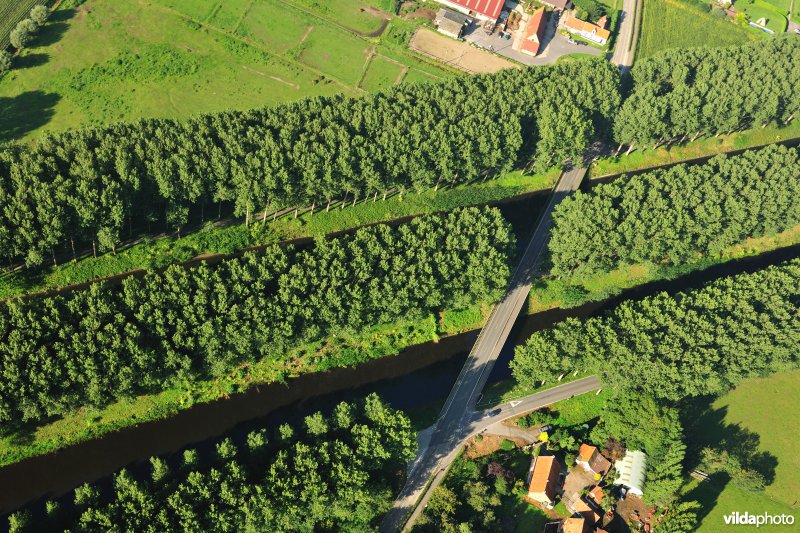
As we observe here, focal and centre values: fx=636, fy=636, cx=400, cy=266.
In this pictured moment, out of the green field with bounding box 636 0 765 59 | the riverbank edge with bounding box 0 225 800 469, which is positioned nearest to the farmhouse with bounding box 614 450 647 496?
the riverbank edge with bounding box 0 225 800 469

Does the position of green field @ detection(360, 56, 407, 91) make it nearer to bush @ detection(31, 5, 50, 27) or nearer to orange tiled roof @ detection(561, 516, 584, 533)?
bush @ detection(31, 5, 50, 27)

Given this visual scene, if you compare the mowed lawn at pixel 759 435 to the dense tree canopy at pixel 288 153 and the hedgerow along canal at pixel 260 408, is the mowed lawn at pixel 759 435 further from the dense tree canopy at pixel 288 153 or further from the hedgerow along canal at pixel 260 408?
the dense tree canopy at pixel 288 153

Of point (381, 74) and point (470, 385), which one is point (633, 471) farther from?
point (381, 74)

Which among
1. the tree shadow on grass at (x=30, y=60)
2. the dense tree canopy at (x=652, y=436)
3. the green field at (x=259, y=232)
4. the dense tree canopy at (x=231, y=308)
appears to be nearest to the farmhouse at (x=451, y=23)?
the green field at (x=259, y=232)

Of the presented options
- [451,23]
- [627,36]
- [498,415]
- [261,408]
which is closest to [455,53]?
[451,23]

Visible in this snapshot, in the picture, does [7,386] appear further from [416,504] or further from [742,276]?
[742,276]
